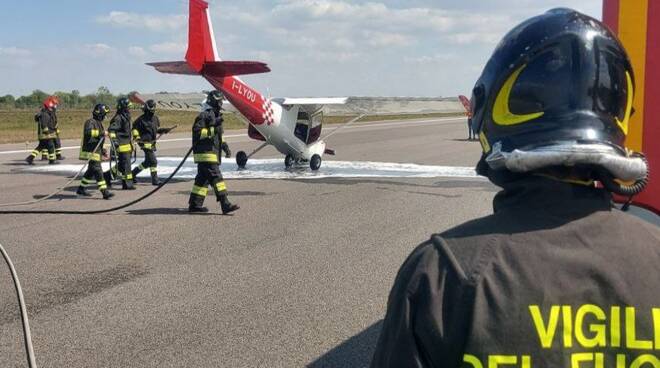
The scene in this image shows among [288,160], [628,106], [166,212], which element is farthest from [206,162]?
[628,106]

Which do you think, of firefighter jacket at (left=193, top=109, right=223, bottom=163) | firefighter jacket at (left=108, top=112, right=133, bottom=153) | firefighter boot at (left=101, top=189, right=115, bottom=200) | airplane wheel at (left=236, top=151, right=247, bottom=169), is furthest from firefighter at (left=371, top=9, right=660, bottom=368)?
airplane wheel at (left=236, top=151, right=247, bottom=169)

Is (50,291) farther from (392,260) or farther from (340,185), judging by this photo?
(340,185)

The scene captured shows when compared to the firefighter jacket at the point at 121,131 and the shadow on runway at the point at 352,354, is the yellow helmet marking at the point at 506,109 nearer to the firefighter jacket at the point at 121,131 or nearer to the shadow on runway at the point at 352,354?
the shadow on runway at the point at 352,354

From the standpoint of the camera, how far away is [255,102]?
1645 cm

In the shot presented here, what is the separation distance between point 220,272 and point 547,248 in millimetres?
5868

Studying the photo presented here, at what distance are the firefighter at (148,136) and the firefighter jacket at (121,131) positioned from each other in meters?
0.75

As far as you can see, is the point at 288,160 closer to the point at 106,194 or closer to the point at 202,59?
the point at 202,59

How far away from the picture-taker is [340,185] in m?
14.4

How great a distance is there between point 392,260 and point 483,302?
603 cm

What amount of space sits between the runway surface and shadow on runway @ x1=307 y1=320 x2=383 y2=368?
14mm

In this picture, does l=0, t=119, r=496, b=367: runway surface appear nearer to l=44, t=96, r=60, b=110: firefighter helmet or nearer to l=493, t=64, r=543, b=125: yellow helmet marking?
l=493, t=64, r=543, b=125: yellow helmet marking

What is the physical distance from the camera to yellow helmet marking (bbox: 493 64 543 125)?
1572 mm

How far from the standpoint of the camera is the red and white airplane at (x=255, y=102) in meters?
15.1

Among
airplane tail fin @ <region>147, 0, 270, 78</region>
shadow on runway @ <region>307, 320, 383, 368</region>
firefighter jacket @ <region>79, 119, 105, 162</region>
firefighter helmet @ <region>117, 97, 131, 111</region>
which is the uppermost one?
airplane tail fin @ <region>147, 0, 270, 78</region>
